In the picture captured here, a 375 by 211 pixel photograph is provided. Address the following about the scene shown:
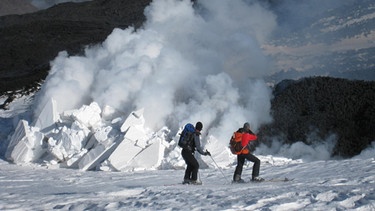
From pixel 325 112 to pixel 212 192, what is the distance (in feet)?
59.0

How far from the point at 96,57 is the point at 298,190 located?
45.5ft

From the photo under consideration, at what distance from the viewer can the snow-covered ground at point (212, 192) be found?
21.9ft

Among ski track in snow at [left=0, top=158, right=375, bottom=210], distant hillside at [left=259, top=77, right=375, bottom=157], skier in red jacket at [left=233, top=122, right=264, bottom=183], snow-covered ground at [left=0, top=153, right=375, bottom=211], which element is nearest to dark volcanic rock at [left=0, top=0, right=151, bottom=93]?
distant hillside at [left=259, top=77, right=375, bottom=157]

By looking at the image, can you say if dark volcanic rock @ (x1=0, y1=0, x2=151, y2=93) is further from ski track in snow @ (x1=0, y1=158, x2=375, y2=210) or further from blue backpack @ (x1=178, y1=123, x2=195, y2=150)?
blue backpack @ (x1=178, y1=123, x2=195, y2=150)

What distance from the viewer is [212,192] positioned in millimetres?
7969

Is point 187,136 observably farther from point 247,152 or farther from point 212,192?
point 212,192

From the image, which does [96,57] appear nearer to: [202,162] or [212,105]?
[212,105]

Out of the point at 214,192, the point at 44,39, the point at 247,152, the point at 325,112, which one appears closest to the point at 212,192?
the point at 214,192

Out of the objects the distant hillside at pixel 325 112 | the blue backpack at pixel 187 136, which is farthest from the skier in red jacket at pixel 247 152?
the distant hillside at pixel 325 112

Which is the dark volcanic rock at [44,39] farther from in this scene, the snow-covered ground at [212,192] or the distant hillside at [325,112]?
the snow-covered ground at [212,192]

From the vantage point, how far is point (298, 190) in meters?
7.58

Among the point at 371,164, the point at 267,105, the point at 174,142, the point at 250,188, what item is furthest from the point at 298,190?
the point at 267,105

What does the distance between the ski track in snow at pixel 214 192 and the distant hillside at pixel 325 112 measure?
24.4 feet

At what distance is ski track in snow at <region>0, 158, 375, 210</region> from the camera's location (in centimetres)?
668
